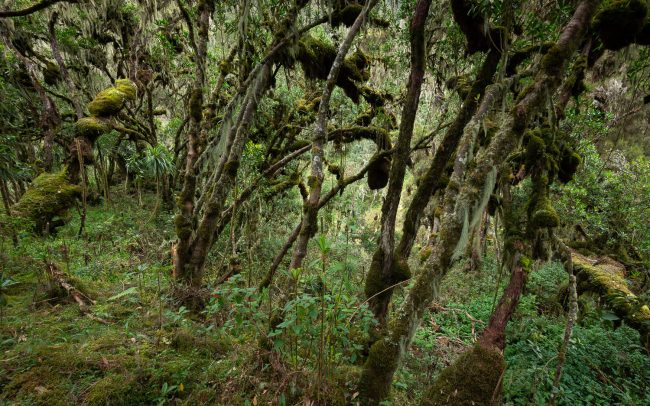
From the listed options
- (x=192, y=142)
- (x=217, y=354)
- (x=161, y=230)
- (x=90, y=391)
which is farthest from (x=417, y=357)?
(x=161, y=230)

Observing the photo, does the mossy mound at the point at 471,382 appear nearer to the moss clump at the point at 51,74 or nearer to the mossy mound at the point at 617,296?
the mossy mound at the point at 617,296

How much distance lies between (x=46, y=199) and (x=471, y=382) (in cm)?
596

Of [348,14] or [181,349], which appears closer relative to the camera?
[181,349]

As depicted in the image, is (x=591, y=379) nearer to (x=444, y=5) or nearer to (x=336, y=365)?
(x=336, y=365)

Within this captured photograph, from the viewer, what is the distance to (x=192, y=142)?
4973 mm

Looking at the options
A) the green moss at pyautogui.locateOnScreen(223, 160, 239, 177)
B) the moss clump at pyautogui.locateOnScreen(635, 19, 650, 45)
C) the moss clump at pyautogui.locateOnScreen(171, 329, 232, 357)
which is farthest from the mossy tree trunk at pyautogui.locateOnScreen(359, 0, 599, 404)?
the green moss at pyautogui.locateOnScreen(223, 160, 239, 177)

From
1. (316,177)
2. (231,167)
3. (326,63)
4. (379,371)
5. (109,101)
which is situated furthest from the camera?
(326,63)

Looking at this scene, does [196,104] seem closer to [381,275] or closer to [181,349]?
[181,349]

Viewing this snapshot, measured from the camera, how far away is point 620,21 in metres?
3.00

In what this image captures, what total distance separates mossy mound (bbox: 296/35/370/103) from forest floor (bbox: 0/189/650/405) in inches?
142

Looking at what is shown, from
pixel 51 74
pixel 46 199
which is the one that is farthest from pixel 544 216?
pixel 51 74

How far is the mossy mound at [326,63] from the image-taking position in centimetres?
500

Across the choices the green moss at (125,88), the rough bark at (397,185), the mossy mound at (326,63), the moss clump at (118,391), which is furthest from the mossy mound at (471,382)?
the green moss at (125,88)

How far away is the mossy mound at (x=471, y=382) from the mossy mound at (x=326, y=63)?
181 inches
